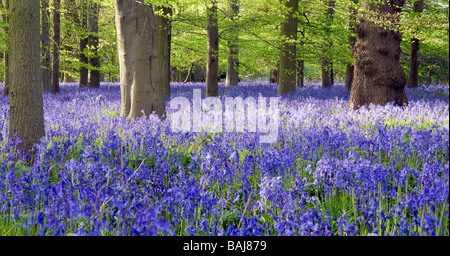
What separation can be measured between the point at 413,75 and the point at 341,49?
4.22 meters

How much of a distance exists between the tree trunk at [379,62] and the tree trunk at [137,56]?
4.28 meters

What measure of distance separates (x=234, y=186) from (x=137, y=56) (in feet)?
15.7

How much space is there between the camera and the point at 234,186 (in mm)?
3350

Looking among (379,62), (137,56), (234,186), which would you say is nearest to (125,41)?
(137,56)

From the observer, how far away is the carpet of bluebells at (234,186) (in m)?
2.12

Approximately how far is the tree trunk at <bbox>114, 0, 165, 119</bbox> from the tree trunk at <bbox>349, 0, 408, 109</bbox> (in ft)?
14.0

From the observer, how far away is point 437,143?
13.0ft

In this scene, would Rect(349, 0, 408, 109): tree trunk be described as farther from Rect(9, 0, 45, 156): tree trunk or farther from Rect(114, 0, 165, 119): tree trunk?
Rect(9, 0, 45, 156): tree trunk

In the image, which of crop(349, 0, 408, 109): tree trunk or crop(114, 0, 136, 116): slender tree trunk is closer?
crop(114, 0, 136, 116): slender tree trunk

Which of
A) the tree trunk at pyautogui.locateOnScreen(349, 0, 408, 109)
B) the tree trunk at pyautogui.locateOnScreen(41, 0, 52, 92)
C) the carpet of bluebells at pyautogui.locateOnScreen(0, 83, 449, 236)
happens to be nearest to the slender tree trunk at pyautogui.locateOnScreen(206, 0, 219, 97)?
the tree trunk at pyautogui.locateOnScreen(349, 0, 408, 109)

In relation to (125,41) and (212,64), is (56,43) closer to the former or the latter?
(212,64)

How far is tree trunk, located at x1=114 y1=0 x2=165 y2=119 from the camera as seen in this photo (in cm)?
727
